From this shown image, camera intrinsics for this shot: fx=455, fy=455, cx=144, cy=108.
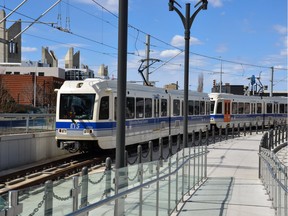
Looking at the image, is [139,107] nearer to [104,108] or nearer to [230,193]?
[104,108]

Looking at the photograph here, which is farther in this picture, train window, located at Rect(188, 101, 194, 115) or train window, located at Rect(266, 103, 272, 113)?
train window, located at Rect(266, 103, 272, 113)

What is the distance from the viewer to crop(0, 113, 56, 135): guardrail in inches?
669

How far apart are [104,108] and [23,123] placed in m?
3.26

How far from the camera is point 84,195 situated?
5074 mm

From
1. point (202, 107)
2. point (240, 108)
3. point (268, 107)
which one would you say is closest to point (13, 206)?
point (202, 107)

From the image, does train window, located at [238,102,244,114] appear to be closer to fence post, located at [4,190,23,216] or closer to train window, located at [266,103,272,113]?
train window, located at [266,103,272,113]

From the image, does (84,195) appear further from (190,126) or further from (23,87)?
(23,87)

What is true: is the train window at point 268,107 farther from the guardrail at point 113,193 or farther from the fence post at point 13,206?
the fence post at point 13,206

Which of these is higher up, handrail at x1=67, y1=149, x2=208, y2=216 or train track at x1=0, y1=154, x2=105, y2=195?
handrail at x1=67, y1=149, x2=208, y2=216

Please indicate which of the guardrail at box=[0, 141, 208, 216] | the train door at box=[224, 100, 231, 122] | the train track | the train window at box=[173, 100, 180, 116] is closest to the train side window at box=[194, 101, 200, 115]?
the train window at box=[173, 100, 180, 116]

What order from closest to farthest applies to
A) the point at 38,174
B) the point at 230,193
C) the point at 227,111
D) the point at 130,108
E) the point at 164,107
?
the point at 230,193 → the point at 38,174 → the point at 130,108 → the point at 164,107 → the point at 227,111

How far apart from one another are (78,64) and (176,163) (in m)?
150

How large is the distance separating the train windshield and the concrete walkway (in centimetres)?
508

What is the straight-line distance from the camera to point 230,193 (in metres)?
10.7
